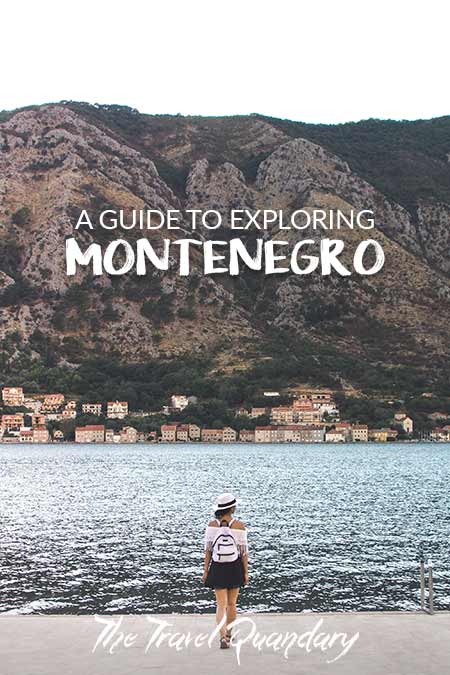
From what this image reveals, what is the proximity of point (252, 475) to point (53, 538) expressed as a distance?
63413 millimetres

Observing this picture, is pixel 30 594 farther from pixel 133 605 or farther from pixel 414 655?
pixel 414 655

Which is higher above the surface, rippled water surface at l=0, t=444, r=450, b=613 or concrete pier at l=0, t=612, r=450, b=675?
concrete pier at l=0, t=612, r=450, b=675

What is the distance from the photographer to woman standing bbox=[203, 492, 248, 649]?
1297cm

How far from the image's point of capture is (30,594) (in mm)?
30297

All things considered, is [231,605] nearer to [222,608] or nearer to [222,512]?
[222,608]

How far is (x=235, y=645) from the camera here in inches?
500

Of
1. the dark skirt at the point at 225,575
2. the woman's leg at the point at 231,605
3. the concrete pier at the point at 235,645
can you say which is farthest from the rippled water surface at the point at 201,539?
the dark skirt at the point at 225,575

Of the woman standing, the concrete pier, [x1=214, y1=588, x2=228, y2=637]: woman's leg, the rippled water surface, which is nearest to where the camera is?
the concrete pier

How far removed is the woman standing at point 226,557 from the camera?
1297cm

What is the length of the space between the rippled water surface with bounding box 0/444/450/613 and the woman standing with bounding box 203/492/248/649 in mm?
15121

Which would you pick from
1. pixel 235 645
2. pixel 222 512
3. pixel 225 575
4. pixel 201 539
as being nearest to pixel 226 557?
pixel 225 575

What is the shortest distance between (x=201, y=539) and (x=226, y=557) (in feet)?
113

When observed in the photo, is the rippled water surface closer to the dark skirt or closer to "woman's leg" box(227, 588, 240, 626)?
"woman's leg" box(227, 588, 240, 626)

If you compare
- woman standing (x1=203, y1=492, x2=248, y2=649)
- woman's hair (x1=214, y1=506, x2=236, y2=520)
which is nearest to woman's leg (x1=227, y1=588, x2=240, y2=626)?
woman standing (x1=203, y1=492, x2=248, y2=649)
